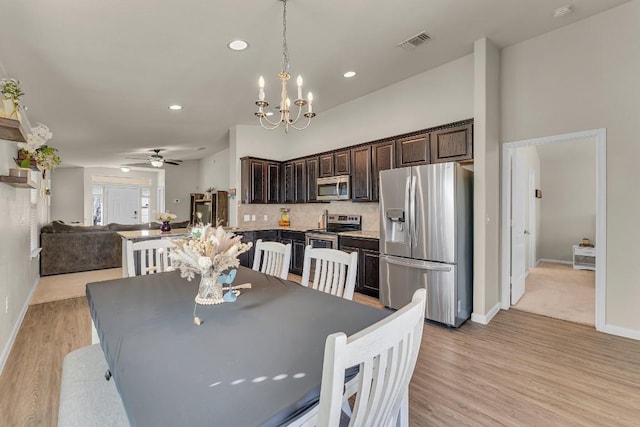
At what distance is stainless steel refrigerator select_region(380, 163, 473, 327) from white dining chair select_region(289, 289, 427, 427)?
2.39m

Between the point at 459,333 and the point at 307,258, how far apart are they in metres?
1.92

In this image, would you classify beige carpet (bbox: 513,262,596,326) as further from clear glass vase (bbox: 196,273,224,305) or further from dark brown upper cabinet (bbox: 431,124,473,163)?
clear glass vase (bbox: 196,273,224,305)

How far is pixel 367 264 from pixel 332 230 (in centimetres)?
105

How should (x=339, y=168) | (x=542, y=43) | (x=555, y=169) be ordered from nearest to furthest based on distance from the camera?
(x=542, y=43), (x=339, y=168), (x=555, y=169)

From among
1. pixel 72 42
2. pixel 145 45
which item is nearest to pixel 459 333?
pixel 145 45

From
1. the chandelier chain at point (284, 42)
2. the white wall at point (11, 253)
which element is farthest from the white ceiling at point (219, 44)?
the white wall at point (11, 253)

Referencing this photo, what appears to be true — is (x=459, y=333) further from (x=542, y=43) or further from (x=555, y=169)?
(x=555, y=169)

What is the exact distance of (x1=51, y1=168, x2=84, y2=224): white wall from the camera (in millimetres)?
9805

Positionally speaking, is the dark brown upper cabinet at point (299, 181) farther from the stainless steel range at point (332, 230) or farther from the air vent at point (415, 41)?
the air vent at point (415, 41)

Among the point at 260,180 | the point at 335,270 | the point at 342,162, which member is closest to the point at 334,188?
the point at 342,162

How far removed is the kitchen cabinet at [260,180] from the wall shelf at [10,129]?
364cm

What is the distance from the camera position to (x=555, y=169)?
6.94 metres

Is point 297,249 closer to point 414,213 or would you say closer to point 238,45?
point 414,213

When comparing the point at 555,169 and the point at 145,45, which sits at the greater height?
the point at 145,45
